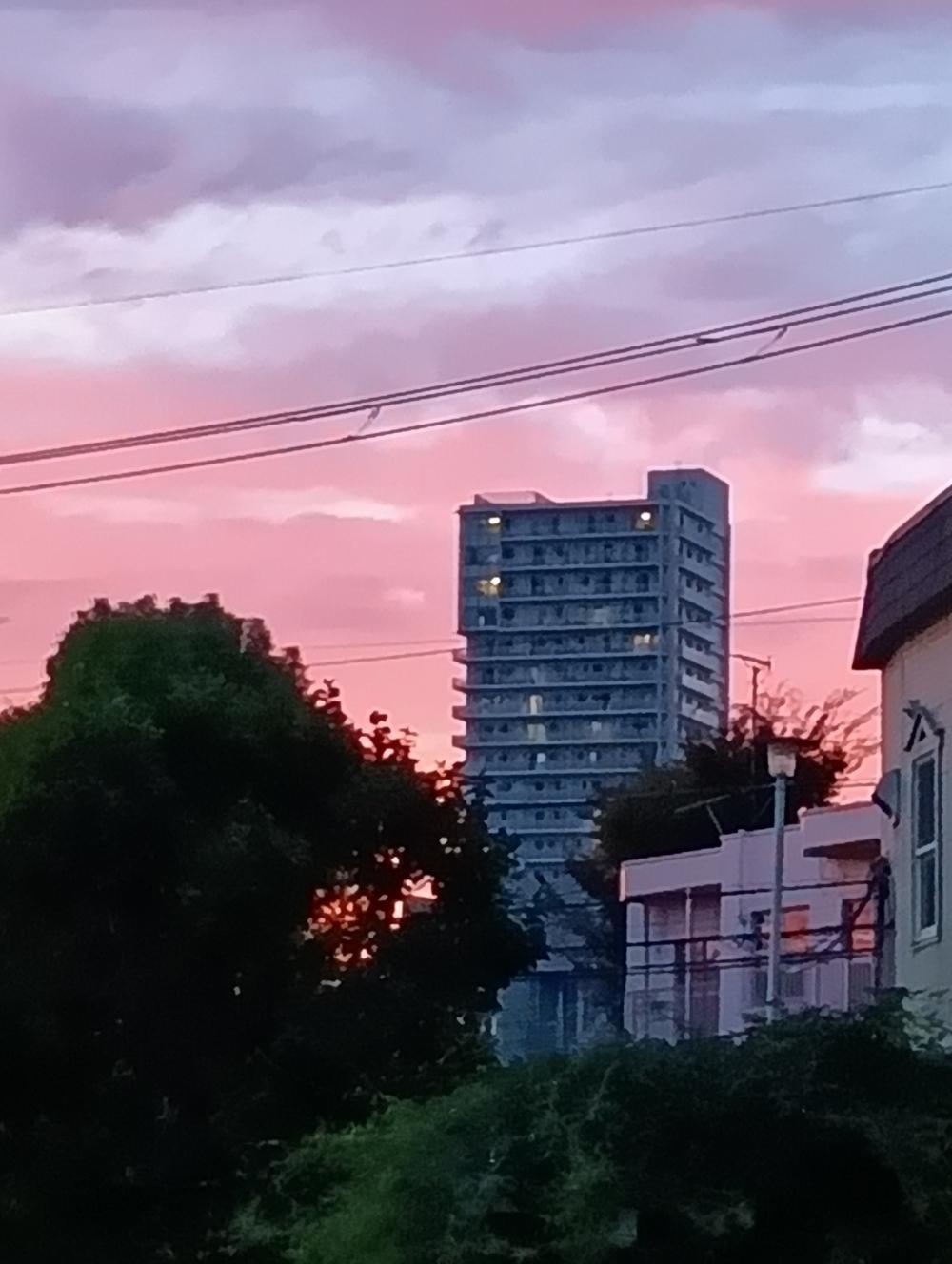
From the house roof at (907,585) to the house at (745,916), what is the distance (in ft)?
49.2

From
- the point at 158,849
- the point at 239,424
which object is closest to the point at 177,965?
the point at 158,849

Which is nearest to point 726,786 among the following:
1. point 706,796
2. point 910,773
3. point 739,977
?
point 706,796

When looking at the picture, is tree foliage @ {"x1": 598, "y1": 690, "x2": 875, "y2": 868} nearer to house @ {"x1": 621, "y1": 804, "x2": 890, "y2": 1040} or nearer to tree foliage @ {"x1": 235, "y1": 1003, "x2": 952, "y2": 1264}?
house @ {"x1": 621, "y1": 804, "x2": 890, "y2": 1040}

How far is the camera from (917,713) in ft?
58.9

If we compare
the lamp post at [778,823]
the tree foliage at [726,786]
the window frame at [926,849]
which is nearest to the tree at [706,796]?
the tree foliage at [726,786]

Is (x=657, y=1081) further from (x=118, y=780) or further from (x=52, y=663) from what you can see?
(x=52, y=663)

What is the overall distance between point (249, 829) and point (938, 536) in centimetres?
489

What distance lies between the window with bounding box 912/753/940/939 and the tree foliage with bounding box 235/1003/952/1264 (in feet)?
17.7

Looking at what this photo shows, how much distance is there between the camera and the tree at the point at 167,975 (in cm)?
1759

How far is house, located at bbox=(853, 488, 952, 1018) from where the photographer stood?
1720cm

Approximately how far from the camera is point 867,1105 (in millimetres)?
12195

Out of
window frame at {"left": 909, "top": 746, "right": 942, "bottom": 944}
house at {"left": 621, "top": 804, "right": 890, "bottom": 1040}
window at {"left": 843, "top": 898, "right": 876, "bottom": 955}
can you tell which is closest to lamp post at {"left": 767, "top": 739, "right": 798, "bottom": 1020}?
window at {"left": 843, "top": 898, "right": 876, "bottom": 955}

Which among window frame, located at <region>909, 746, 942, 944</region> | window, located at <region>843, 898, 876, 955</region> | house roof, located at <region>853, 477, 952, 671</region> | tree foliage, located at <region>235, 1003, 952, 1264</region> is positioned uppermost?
house roof, located at <region>853, 477, 952, 671</region>

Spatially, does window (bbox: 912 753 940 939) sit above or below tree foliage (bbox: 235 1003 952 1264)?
above
